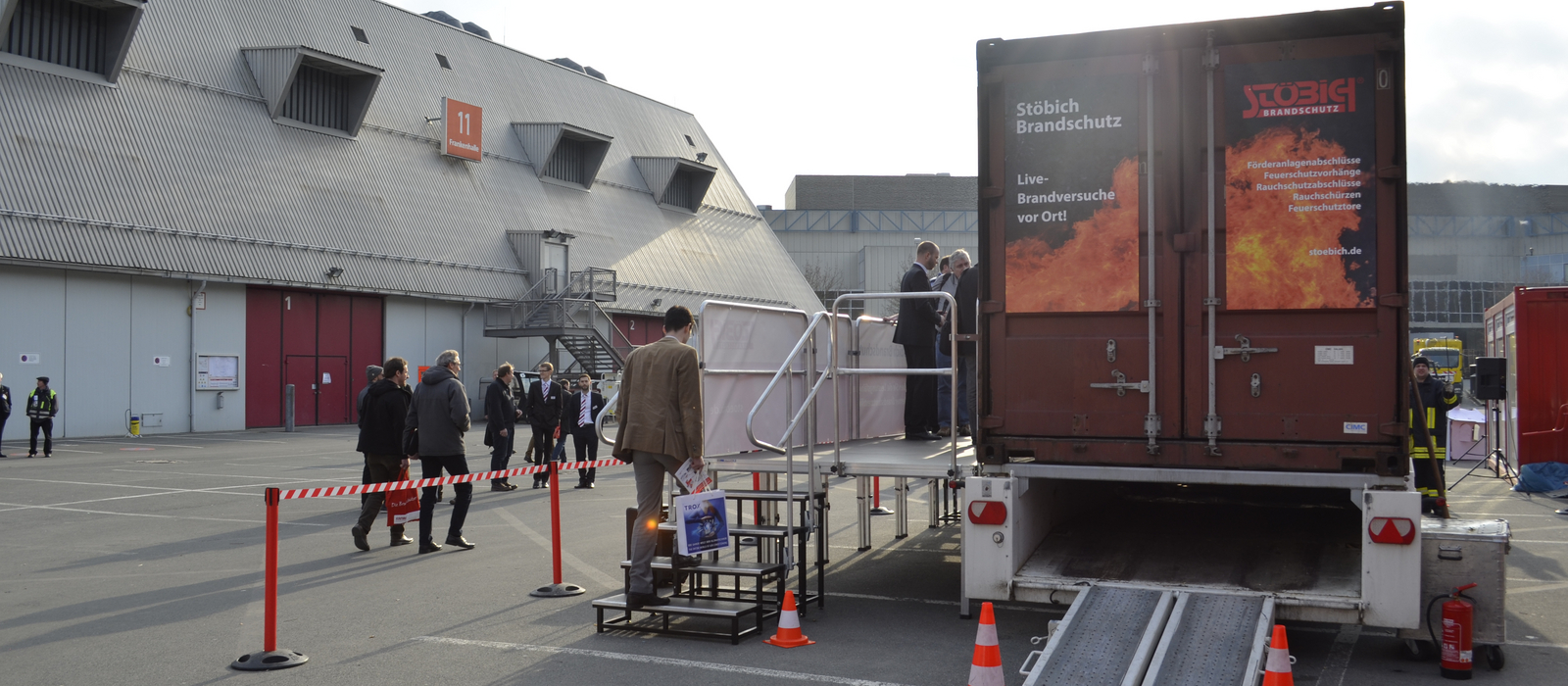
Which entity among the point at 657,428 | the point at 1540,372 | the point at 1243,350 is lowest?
the point at 657,428

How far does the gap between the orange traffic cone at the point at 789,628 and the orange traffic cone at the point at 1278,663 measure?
112 inches

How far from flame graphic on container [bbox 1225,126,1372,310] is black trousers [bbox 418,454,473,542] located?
755 cm

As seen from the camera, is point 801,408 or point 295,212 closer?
point 801,408

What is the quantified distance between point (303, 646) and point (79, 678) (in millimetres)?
1236

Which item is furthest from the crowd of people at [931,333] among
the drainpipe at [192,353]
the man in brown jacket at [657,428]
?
the drainpipe at [192,353]

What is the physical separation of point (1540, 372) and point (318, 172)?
32.6 m

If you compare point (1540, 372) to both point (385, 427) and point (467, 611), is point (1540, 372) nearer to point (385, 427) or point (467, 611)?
point (467, 611)

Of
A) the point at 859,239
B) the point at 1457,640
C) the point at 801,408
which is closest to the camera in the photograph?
the point at 1457,640

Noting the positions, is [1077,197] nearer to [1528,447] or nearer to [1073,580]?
[1073,580]

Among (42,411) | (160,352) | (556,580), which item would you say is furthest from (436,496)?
(160,352)

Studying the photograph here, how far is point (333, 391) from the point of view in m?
35.9

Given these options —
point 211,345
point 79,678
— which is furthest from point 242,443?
point 79,678

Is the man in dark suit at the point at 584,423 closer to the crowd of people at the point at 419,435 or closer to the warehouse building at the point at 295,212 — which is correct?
the crowd of people at the point at 419,435

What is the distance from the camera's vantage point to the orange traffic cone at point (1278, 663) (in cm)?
530
